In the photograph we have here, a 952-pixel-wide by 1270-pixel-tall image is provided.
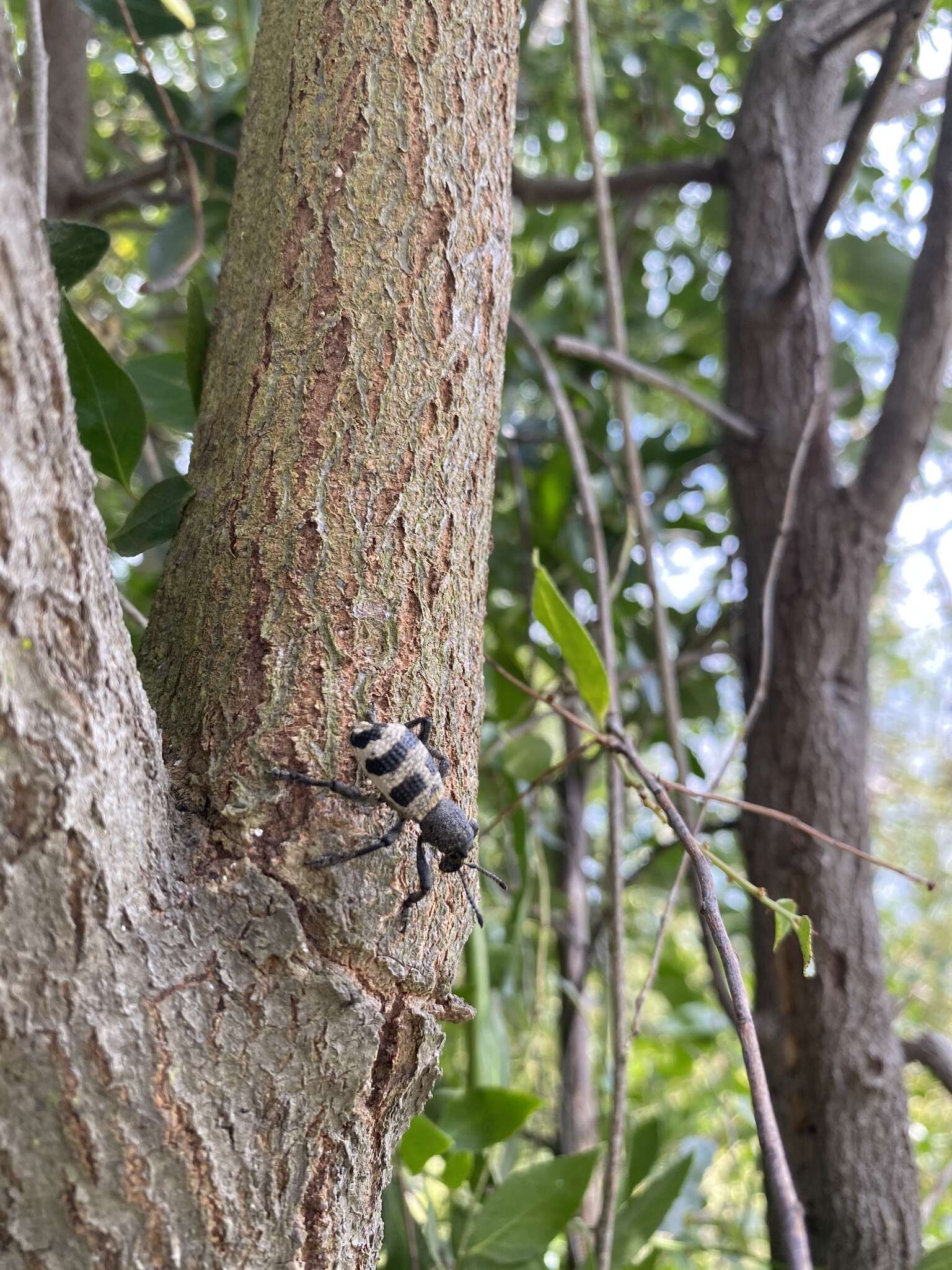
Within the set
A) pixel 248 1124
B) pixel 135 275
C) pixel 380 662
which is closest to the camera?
pixel 248 1124

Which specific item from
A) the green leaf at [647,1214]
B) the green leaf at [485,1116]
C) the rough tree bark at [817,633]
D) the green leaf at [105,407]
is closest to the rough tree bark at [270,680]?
the green leaf at [105,407]

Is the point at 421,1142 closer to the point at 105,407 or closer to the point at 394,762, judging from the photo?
the point at 394,762

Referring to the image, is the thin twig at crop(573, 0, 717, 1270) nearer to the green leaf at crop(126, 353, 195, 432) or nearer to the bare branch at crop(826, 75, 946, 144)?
the green leaf at crop(126, 353, 195, 432)

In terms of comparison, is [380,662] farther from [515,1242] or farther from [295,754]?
[515,1242]

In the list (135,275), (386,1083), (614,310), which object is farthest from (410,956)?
(135,275)

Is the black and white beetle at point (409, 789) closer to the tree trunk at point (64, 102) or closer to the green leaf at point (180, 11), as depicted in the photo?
the green leaf at point (180, 11)
